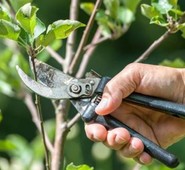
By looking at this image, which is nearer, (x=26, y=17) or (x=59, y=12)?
(x=26, y=17)

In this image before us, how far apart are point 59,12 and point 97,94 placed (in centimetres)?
203

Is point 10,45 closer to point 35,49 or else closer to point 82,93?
point 82,93

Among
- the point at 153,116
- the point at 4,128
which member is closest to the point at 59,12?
the point at 4,128

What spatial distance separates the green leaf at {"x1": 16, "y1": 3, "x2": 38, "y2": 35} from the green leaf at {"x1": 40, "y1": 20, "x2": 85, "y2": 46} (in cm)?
3

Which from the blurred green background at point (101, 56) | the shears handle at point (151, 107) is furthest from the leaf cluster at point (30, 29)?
the blurred green background at point (101, 56)

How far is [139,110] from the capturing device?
1712 mm

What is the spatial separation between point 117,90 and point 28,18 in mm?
265

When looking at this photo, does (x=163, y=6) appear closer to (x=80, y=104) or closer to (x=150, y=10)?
(x=150, y=10)

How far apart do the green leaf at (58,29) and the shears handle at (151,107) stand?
0.21 metres

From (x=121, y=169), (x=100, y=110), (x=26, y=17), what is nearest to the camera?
(x=26, y=17)

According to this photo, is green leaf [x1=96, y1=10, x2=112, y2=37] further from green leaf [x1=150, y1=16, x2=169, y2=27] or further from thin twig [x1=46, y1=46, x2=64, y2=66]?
green leaf [x1=150, y1=16, x2=169, y2=27]

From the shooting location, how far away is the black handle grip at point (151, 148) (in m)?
1.43

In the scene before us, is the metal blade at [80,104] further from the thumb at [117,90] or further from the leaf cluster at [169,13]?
the leaf cluster at [169,13]

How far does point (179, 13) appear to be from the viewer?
4.99ft
